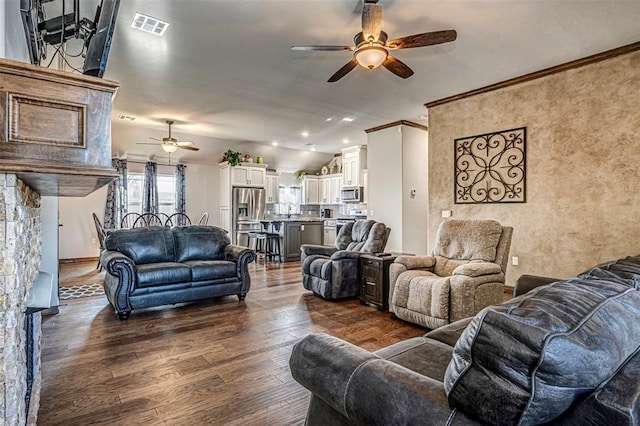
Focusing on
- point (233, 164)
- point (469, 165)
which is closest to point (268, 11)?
point (469, 165)

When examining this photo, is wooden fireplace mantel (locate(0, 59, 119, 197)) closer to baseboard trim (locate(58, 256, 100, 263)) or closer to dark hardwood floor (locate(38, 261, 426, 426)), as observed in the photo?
dark hardwood floor (locate(38, 261, 426, 426))

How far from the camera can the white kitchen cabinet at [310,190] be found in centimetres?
1089

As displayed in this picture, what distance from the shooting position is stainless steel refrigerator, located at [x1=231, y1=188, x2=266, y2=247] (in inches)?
359

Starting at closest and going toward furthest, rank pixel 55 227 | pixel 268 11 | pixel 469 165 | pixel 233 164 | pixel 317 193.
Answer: pixel 268 11 → pixel 55 227 → pixel 469 165 → pixel 233 164 → pixel 317 193

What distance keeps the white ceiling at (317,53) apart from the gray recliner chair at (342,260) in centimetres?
213

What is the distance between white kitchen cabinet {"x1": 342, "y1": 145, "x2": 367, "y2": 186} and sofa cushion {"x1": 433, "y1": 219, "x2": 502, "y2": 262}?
521cm

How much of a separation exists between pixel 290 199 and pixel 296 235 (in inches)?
130

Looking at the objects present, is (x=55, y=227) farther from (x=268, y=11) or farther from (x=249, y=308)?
(x=268, y=11)

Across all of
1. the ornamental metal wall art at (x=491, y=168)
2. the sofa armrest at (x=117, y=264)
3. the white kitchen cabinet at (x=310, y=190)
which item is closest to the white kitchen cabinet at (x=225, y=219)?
the white kitchen cabinet at (x=310, y=190)

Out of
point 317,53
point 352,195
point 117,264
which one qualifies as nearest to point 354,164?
point 352,195

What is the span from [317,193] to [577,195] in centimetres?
758

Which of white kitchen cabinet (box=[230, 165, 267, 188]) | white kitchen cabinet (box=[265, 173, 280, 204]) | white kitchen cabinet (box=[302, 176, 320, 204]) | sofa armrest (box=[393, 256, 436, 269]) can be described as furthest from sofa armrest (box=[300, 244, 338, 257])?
white kitchen cabinet (box=[302, 176, 320, 204])

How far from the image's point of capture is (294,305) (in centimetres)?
426

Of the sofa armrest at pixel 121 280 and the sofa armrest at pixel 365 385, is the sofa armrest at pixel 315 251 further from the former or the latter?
the sofa armrest at pixel 365 385
